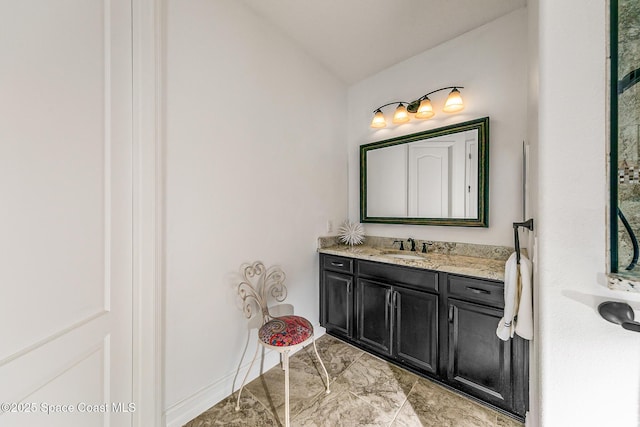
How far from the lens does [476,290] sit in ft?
4.97

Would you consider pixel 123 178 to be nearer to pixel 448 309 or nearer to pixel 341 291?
pixel 341 291

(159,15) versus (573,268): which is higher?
(159,15)

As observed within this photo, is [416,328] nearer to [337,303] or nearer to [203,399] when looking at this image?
[337,303]

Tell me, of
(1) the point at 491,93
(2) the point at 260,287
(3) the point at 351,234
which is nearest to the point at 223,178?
(2) the point at 260,287

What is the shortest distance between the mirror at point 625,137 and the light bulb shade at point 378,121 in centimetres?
180

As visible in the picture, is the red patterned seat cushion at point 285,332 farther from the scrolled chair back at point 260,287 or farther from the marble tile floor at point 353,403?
the marble tile floor at point 353,403

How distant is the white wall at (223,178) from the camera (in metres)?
1.38

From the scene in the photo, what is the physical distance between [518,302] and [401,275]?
2.39ft

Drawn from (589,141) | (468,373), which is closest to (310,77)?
(589,141)

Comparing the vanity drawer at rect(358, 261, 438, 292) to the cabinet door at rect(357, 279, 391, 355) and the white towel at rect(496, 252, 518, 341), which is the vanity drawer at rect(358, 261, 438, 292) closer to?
the cabinet door at rect(357, 279, 391, 355)

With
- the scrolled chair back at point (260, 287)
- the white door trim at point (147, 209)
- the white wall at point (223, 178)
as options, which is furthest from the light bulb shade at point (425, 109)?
the white door trim at point (147, 209)

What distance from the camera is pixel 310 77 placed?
2.27m

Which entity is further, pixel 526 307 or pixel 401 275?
pixel 401 275

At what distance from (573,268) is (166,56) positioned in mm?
1998
